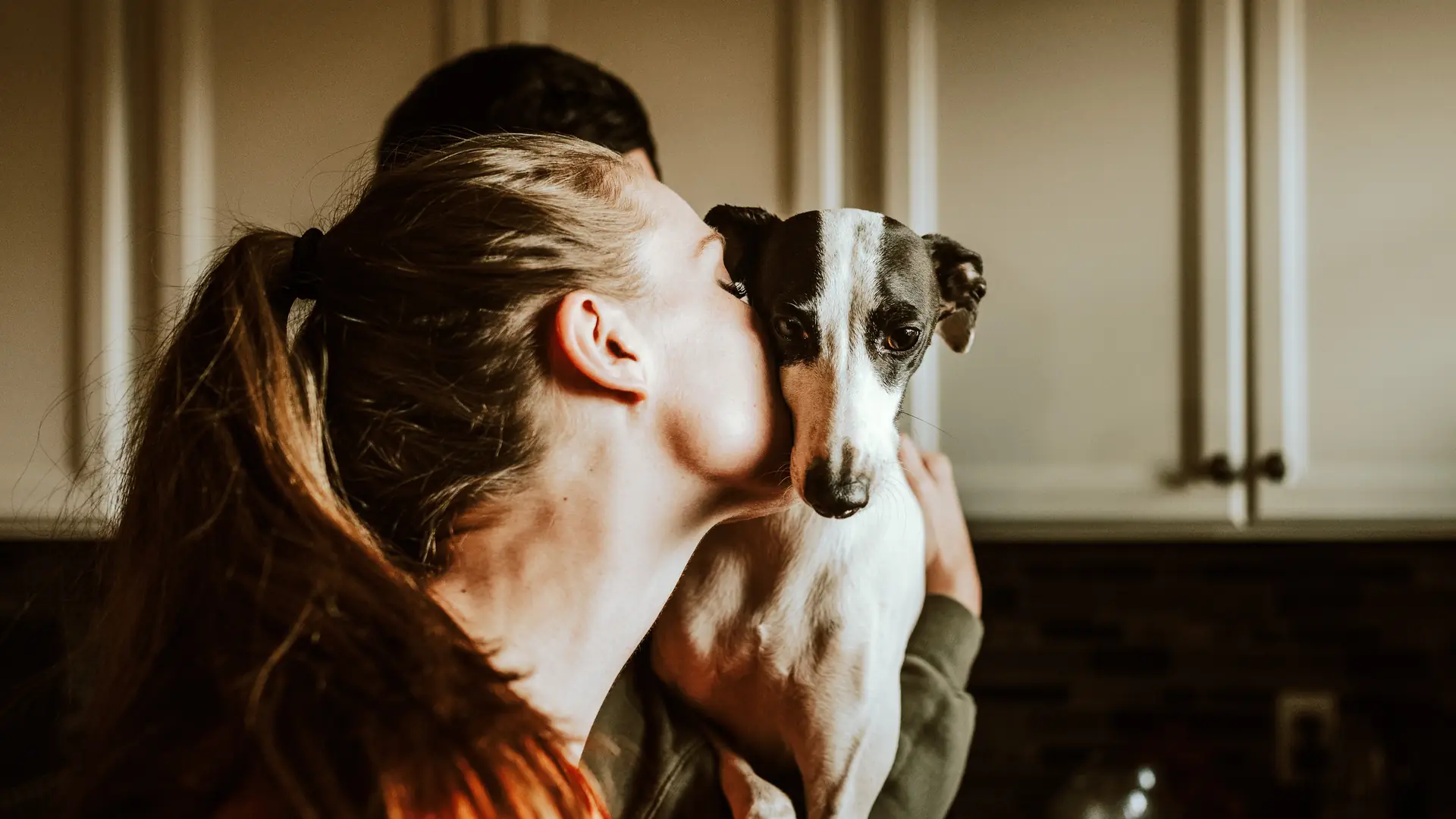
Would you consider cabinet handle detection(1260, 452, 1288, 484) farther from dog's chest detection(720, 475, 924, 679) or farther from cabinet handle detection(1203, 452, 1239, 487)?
dog's chest detection(720, 475, 924, 679)

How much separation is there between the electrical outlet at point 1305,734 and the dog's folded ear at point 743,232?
64.8 inches

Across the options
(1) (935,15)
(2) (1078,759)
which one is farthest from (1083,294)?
(2) (1078,759)

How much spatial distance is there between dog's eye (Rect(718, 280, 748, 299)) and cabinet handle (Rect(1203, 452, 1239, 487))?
1.04 meters

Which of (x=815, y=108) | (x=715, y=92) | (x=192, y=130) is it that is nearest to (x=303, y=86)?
(x=192, y=130)

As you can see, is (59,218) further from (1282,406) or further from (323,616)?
(1282,406)

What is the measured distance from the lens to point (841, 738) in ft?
2.03

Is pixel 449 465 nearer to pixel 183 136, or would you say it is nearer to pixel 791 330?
pixel 791 330

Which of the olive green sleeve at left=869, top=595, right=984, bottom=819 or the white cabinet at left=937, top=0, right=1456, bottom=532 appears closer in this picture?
the olive green sleeve at left=869, top=595, right=984, bottom=819

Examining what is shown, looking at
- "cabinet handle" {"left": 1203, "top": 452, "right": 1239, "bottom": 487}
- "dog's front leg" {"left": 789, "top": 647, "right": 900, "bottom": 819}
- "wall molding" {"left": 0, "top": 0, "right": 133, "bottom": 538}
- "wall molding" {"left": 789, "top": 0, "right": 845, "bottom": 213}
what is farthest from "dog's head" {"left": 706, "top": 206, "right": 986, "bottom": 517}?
"wall molding" {"left": 0, "top": 0, "right": 133, "bottom": 538}

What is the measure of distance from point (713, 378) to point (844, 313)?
0.32 ft

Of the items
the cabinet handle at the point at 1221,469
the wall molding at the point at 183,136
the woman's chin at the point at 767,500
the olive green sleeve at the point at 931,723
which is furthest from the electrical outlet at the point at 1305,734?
the wall molding at the point at 183,136

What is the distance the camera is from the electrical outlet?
184 centimetres

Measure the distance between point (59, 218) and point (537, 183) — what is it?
133cm

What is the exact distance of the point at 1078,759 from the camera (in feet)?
6.23
